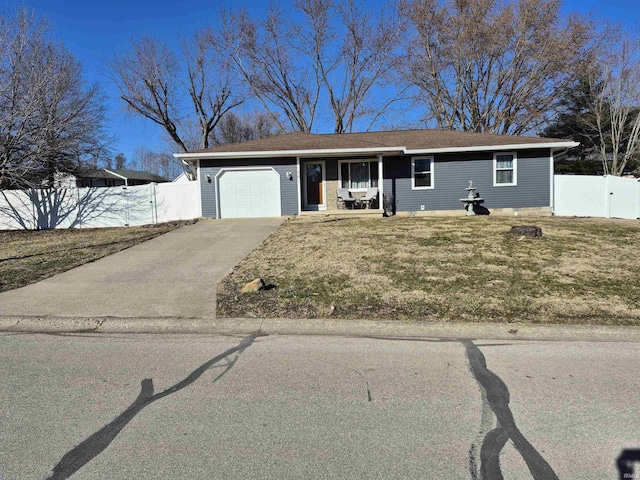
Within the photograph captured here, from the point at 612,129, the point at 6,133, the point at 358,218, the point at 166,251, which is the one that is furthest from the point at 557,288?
the point at 612,129

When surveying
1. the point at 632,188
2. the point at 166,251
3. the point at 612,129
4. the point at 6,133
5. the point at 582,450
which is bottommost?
the point at 582,450

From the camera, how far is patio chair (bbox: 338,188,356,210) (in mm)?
17211

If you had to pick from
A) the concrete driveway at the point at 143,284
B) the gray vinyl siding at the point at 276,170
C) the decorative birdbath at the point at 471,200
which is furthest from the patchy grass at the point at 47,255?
A: the decorative birdbath at the point at 471,200

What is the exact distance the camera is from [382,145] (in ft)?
56.3

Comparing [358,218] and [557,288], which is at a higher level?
[358,218]

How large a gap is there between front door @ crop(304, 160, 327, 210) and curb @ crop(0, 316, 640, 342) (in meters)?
13.0

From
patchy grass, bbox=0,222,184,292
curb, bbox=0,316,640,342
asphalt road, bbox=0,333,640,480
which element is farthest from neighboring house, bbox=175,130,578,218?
asphalt road, bbox=0,333,640,480

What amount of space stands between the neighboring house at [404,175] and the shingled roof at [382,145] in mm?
40

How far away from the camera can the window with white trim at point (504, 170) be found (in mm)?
17438

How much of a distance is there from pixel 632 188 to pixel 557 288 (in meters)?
14.6

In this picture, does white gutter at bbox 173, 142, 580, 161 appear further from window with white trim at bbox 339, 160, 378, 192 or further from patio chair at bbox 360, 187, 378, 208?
patio chair at bbox 360, 187, 378, 208

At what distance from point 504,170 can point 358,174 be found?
600 centimetres

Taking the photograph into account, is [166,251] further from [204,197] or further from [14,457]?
[14,457]

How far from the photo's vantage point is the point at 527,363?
418 centimetres
